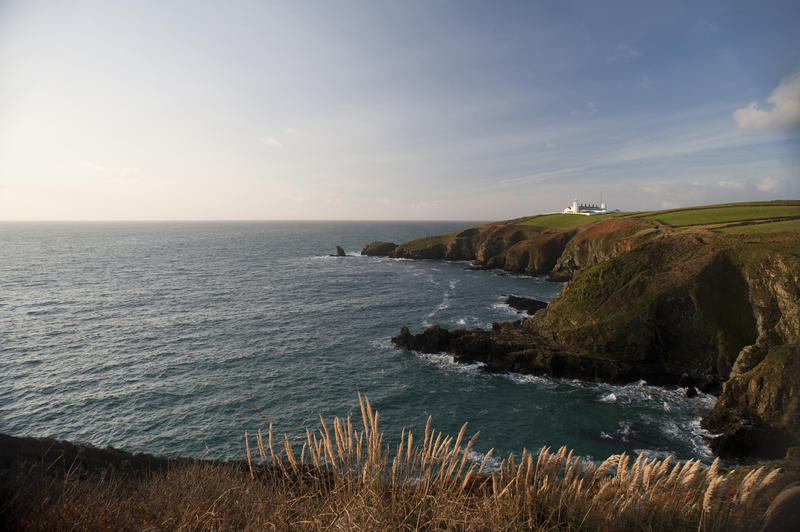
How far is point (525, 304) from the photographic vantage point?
4997cm

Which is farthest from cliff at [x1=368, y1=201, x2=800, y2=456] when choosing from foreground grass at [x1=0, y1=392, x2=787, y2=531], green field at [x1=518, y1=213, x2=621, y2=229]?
green field at [x1=518, y1=213, x2=621, y2=229]

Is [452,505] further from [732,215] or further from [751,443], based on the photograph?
[732,215]

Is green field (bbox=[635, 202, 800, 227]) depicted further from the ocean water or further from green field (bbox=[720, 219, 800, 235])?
the ocean water

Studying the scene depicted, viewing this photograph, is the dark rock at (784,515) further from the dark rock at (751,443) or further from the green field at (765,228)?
the green field at (765,228)

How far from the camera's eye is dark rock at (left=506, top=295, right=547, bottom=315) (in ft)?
158

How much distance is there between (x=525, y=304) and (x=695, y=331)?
2128 centimetres

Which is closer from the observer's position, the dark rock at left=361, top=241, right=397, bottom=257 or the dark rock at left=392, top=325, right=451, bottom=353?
the dark rock at left=392, top=325, right=451, bottom=353

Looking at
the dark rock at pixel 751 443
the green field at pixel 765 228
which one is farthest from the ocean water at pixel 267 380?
the green field at pixel 765 228

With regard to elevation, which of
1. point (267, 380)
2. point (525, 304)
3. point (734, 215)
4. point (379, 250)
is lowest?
point (267, 380)

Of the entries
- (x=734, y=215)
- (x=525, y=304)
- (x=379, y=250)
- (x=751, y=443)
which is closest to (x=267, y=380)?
(x=751, y=443)

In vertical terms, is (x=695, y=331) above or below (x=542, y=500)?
below

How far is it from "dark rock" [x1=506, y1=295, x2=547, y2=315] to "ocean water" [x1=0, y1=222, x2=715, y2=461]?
1.99 m

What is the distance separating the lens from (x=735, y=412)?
21.7 m

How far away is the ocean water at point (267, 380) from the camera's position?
73.4 feet
